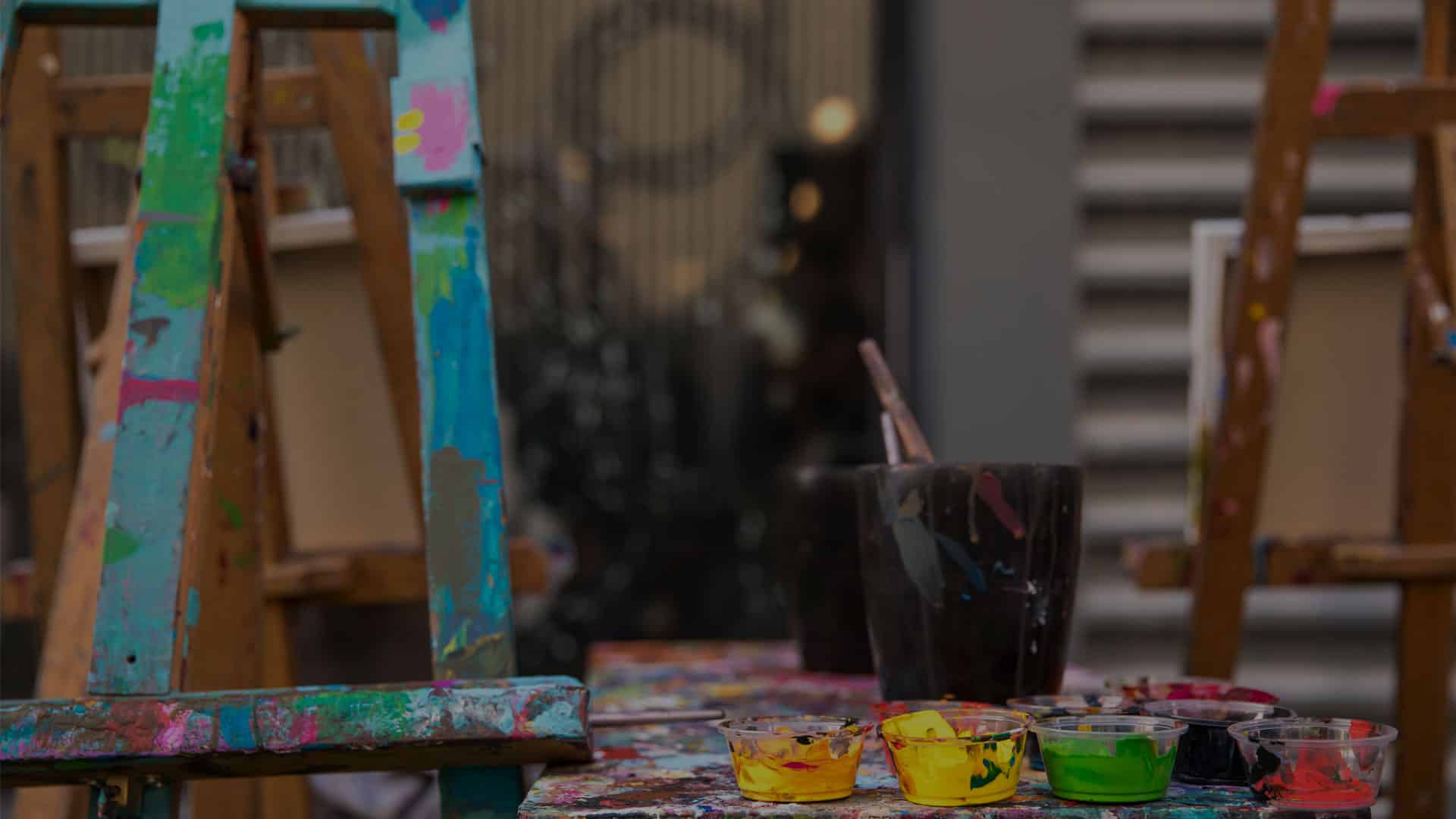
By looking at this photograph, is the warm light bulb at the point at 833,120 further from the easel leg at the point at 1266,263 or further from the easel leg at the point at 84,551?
the easel leg at the point at 84,551

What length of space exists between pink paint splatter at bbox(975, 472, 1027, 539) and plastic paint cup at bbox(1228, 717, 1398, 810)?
0.30m

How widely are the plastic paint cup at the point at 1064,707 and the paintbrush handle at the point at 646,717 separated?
1.11 feet

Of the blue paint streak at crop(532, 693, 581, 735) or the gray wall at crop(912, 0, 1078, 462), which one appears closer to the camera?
the blue paint streak at crop(532, 693, 581, 735)

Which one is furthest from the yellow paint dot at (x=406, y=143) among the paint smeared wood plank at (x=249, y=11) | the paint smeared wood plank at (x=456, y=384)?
the paint smeared wood plank at (x=249, y=11)

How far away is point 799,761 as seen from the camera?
1.00 meters

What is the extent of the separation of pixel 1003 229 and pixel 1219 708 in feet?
7.37

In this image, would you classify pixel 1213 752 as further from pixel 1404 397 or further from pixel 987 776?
pixel 1404 397

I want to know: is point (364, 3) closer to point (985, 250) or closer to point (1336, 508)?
point (1336, 508)

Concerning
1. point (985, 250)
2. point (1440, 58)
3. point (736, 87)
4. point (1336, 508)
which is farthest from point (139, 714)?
point (736, 87)

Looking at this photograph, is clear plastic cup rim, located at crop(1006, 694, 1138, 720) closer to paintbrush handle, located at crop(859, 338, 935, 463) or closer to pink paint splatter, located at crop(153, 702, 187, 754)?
paintbrush handle, located at crop(859, 338, 935, 463)

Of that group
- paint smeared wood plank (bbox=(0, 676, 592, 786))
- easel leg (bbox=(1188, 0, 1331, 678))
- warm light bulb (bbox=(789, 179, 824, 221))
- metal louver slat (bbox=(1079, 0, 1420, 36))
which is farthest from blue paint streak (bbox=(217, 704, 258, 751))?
metal louver slat (bbox=(1079, 0, 1420, 36))

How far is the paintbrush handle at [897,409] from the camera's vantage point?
1.41 m

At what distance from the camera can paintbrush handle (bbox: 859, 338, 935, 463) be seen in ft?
4.63

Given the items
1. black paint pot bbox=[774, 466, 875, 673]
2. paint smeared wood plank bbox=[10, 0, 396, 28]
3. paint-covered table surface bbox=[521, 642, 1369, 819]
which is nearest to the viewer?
paint-covered table surface bbox=[521, 642, 1369, 819]
